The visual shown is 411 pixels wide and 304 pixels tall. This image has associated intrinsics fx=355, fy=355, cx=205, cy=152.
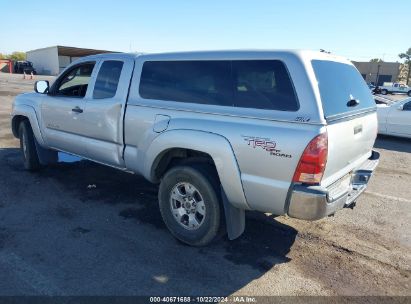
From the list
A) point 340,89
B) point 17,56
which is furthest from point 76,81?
point 17,56

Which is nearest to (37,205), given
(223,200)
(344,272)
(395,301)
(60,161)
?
(60,161)

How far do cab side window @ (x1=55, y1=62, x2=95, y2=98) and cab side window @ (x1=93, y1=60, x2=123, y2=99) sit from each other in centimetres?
31

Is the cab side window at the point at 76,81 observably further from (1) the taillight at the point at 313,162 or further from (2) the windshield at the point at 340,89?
(1) the taillight at the point at 313,162

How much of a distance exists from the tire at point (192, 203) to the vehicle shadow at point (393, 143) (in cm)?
734

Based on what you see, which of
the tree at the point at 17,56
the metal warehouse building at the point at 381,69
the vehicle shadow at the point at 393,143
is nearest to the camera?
the vehicle shadow at the point at 393,143

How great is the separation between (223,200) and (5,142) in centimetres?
703

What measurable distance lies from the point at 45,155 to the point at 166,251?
136 inches

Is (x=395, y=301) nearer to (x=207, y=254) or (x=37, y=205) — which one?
(x=207, y=254)

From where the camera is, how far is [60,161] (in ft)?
22.4

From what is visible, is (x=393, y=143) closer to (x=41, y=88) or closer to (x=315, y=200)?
(x=315, y=200)

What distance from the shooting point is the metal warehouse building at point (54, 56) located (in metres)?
51.3

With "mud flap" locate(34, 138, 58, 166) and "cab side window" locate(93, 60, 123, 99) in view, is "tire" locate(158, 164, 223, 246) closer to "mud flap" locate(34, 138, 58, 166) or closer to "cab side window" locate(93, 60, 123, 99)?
"cab side window" locate(93, 60, 123, 99)

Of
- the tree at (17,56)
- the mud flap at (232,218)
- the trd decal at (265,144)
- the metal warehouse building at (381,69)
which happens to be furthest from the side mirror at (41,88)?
the tree at (17,56)

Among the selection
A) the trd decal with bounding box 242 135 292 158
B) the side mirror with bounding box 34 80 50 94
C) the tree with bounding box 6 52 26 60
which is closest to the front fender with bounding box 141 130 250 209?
the trd decal with bounding box 242 135 292 158
